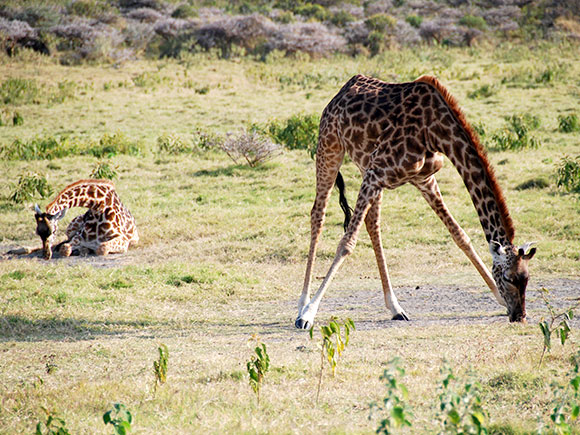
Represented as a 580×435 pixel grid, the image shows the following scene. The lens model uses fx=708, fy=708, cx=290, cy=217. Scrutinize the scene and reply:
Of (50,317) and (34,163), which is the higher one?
(50,317)

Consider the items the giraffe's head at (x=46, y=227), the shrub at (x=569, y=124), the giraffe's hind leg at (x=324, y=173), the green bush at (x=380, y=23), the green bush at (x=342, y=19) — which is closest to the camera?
the giraffe's hind leg at (x=324, y=173)

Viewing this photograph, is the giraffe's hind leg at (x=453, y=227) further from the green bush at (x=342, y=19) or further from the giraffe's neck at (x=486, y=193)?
the green bush at (x=342, y=19)

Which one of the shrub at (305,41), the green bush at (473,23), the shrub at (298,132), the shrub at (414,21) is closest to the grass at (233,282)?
the shrub at (298,132)

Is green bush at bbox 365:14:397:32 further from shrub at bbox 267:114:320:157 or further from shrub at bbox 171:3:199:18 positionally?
shrub at bbox 267:114:320:157

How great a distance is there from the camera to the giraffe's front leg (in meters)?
6.38

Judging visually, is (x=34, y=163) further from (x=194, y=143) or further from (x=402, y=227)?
(x=402, y=227)

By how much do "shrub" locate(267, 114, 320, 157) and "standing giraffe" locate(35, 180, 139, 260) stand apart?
5439mm

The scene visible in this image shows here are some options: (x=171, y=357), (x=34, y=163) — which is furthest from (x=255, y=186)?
(x=171, y=357)

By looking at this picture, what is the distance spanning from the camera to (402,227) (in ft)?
33.2

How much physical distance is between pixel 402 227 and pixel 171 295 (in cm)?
391

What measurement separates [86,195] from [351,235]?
508cm

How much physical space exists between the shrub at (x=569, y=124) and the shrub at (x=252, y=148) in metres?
6.06

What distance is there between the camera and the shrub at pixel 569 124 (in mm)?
14797

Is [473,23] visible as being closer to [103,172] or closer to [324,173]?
[103,172]
